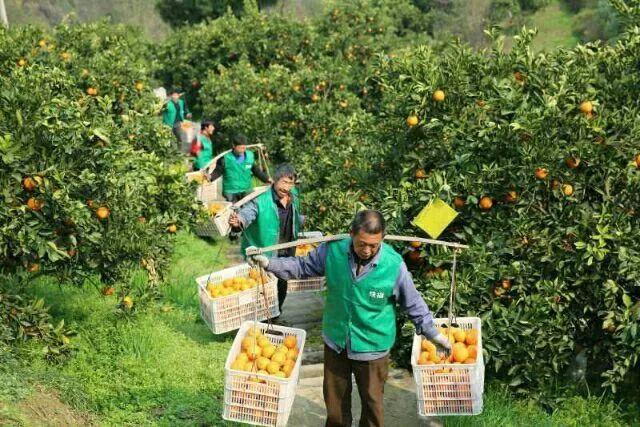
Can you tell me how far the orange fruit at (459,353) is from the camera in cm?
485

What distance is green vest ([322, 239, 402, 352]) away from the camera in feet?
14.2

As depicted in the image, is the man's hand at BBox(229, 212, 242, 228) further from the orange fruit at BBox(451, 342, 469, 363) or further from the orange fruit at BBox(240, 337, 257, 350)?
the orange fruit at BBox(451, 342, 469, 363)

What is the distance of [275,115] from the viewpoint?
14164 millimetres

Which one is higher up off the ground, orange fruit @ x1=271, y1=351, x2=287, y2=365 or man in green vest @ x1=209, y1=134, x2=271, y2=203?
orange fruit @ x1=271, y1=351, x2=287, y2=365

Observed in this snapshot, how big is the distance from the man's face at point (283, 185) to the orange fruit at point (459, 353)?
7.24ft

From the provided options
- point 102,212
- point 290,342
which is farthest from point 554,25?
point 290,342

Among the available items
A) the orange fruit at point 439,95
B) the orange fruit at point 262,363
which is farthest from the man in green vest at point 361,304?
the orange fruit at point 439,95

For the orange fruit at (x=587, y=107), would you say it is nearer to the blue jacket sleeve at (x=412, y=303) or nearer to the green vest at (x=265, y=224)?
the blue jacket sleeve at (x=412, y=303)

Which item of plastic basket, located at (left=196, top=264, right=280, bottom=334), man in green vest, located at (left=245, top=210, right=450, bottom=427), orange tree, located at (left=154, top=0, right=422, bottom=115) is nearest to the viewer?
man in green vest, located at (left=245, top=210, right=450, bottom=427)

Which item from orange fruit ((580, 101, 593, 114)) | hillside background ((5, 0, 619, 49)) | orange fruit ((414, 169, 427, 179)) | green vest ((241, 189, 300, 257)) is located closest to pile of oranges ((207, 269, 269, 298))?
green vest ((241, 189, 300, 257))

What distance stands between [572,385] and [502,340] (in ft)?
3.13

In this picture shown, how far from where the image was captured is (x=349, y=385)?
4676 millimetres

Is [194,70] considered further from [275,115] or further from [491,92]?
[491,92]

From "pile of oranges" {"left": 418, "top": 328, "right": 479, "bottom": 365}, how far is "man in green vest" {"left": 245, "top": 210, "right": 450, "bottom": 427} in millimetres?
399
